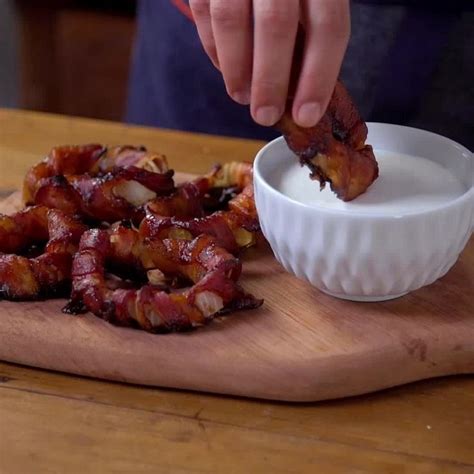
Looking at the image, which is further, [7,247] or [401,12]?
[401,12]

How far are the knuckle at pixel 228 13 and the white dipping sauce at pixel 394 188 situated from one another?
0.55ft

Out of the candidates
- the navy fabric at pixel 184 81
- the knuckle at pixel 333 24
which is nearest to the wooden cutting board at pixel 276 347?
the knuckle at pixel 333 24

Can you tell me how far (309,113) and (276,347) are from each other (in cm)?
20

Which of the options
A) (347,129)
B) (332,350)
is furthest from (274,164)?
(332,350)

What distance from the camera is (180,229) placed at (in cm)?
90

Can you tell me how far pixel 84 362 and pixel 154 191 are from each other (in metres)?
0.25

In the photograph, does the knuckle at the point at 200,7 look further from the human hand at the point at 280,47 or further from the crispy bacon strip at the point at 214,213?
the crispy bacon strip at the point at 214,213

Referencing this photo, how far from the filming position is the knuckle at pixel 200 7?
2.62 ft

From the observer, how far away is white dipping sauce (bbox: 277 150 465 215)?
0.80 metres

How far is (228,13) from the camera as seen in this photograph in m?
0.74

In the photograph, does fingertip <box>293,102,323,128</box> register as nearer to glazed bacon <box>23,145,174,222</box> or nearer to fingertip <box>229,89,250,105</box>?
fingertip <box>229,89,250,105</box>

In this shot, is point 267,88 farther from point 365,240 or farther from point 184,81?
point 184,81

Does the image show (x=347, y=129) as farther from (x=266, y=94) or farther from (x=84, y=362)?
(x=84, y=362)

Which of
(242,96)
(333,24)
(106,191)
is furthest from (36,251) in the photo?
(333,24)
